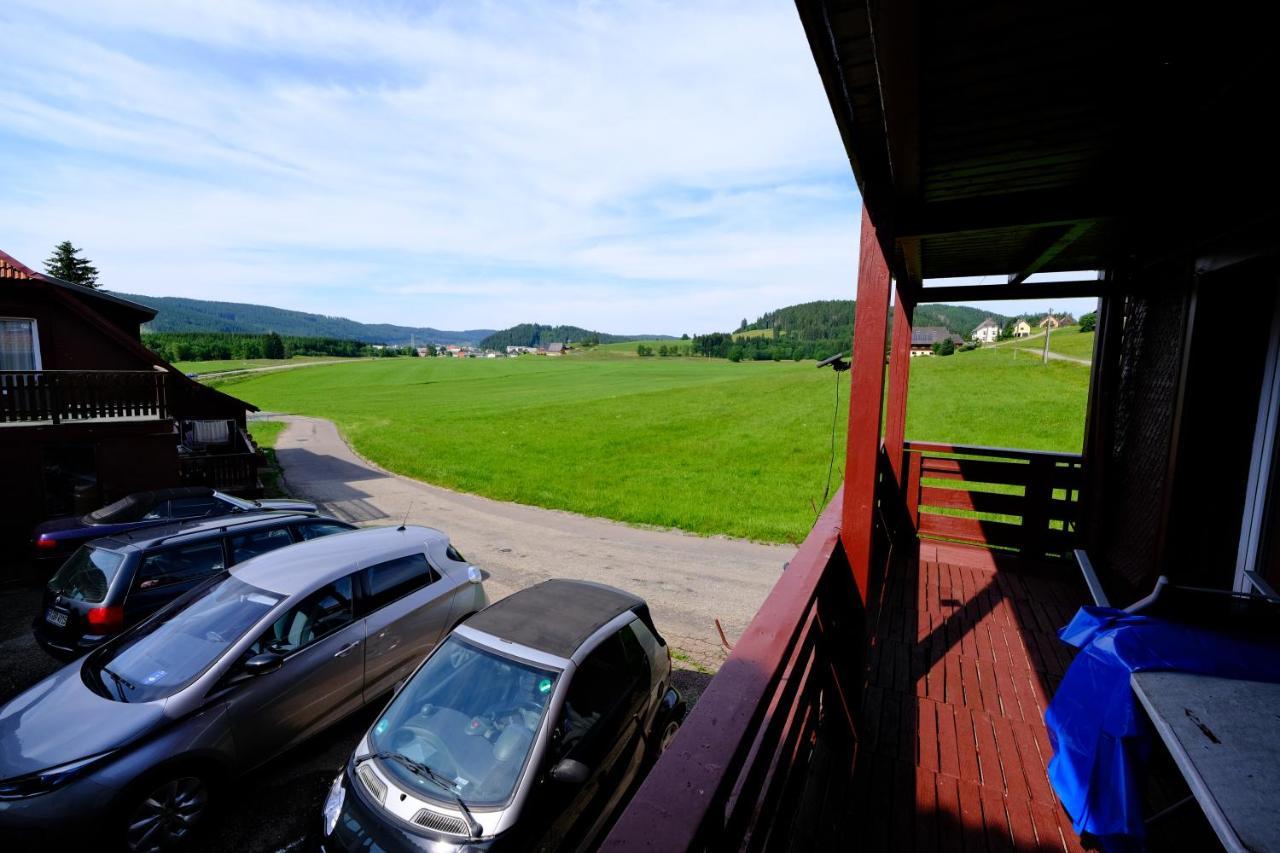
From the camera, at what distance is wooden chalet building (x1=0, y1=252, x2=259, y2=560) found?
1177cm

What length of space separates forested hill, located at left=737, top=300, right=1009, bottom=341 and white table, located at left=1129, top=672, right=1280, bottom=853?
5588 inches

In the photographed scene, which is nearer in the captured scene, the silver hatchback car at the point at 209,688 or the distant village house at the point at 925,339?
the silver hatchback car at the point at 209,688

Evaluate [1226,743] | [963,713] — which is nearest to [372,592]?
[963,713]

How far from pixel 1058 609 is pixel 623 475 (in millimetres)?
15298

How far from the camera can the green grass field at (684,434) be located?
643 inches

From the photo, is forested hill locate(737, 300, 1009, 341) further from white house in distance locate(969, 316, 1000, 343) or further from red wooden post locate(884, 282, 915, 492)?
red wooden post locate(884, 282, 915, 492)

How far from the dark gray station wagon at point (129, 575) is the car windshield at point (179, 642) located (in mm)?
1354

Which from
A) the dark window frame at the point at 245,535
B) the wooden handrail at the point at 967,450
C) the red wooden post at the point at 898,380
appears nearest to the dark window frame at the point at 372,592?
the dark window frame at the point at 245,535

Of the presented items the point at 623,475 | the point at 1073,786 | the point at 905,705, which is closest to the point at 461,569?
the point at 905,705

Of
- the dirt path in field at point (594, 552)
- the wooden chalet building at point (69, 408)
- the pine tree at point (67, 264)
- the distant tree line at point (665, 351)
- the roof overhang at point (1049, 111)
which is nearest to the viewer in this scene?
the roof overhang at point (1049, 111)

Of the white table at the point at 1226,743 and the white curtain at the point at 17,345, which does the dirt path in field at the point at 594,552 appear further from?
the white curtain at the point at 17,345

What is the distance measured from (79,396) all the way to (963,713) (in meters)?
16.6

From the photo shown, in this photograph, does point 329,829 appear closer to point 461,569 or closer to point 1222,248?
point 461,569

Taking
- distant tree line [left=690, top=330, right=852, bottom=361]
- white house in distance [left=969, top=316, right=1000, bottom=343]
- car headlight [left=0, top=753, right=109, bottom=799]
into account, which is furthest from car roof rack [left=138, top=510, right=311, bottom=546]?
white house in distance [left=969, top=316, right=1000, bottom=343]
